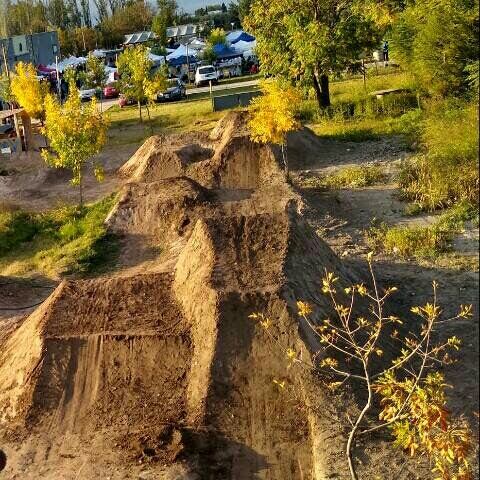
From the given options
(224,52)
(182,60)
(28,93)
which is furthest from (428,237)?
(182,60)

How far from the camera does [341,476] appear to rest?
29.8 feet

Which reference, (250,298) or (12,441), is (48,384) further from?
(250,298)

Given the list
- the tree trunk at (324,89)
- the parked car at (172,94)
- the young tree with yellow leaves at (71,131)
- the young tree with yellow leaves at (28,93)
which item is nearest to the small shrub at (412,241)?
the young tree with yellow leaves at (71,131)

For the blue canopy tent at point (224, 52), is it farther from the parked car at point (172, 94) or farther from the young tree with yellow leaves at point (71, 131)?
the young tree with yellow leaves at point (71, 131)

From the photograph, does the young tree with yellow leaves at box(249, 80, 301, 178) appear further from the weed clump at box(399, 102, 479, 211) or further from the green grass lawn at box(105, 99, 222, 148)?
the green grass lawn at box(105, 99, 222, 148)

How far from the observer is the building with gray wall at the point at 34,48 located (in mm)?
55188

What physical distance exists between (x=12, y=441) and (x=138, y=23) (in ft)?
249

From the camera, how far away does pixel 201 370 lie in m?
10.8

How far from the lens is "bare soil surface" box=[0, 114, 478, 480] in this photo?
31.9 ft

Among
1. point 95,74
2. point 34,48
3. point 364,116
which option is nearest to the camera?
point 364,116

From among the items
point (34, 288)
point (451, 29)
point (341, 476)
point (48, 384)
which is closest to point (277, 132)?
point (451, 29)

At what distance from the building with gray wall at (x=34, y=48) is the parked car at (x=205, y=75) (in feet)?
51.9

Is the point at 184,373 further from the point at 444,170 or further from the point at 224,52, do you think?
the point at 224,52

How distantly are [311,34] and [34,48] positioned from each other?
38.0 metres
